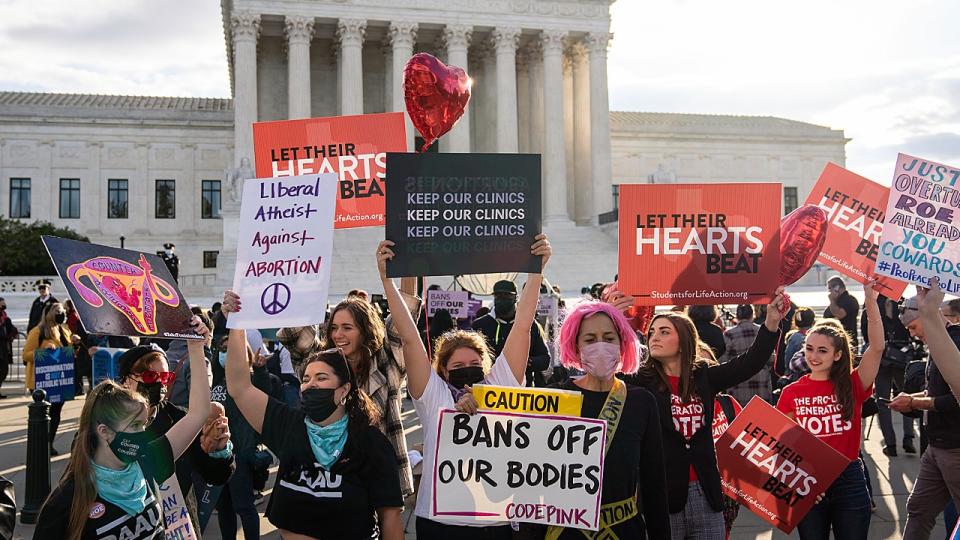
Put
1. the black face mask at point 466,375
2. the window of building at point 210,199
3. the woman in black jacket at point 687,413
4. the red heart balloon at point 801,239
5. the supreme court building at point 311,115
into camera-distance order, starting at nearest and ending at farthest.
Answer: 1. the black face mask at point 466,375
2. the woman in black jacket at point 687,413
3. the red heart balloon at point 801,239
4. the supreme court building at point 311,115
5. the window of building at point 210,199

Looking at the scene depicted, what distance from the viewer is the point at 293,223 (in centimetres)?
438

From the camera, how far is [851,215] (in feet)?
20.8

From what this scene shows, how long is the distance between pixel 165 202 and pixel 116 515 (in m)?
48.9

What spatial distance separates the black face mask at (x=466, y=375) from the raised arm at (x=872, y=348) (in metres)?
2.67

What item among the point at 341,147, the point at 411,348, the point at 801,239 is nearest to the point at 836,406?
the point at 801,239

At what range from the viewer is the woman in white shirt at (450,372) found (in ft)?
12.1

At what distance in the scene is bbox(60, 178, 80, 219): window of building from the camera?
47375 millimetres

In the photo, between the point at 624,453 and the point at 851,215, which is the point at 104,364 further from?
the point at 851,215

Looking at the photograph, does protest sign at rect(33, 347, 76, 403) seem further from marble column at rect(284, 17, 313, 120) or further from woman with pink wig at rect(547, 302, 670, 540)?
marble column at rect(284, 17, 313, 120)

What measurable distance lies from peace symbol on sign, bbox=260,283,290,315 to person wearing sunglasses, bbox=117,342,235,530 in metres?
0.32

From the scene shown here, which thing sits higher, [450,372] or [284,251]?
[284,251]

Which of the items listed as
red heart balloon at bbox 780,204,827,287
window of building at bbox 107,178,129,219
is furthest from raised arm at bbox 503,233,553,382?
window of building at bbox 107,178,129,219

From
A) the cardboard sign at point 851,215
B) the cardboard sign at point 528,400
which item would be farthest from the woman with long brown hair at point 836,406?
the cardboard sign at point 528,400

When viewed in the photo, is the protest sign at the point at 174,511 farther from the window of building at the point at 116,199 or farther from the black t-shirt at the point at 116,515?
the window of building at the point at 116,199
